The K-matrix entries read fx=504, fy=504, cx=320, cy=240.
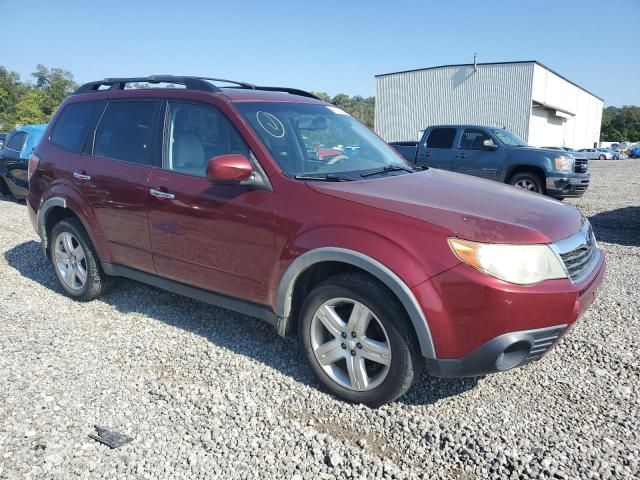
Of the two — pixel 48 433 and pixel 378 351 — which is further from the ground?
pixel 378 351

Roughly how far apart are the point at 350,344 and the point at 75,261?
3.13 m

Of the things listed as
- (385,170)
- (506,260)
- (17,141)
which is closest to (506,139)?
(385,170)

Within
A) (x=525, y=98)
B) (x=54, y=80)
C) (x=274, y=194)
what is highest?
(x=54, y=80)

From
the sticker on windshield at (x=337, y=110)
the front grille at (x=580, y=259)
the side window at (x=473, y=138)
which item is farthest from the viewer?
the side window at (x=473, y=138)

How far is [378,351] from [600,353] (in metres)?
1.91

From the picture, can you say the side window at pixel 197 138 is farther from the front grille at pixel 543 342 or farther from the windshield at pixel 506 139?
the windshield at pixel 506 139

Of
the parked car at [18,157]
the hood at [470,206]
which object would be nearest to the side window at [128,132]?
the hood at [470,206]

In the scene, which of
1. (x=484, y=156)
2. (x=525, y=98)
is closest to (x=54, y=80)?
(x=525, y=98)

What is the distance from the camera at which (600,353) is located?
12.1 feet

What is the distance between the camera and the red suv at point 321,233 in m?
2.58

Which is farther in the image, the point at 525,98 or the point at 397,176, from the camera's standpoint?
the point at 525,98

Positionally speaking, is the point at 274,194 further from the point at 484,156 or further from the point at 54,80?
the point at 54,80

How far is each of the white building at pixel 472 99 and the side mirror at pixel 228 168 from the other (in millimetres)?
35614

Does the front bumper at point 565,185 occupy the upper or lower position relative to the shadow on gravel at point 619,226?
upper
